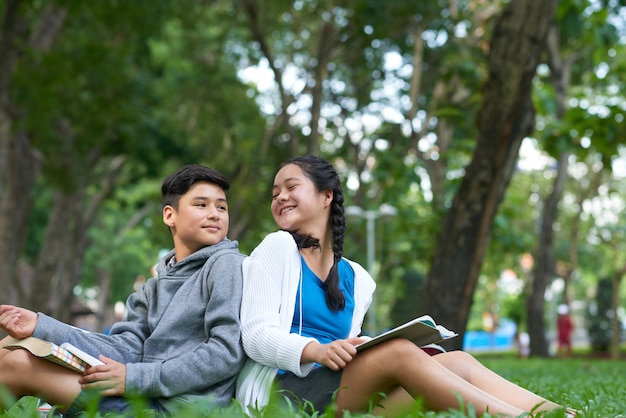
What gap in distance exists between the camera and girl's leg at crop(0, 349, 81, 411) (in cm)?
339

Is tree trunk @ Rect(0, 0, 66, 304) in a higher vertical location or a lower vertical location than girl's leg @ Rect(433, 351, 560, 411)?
higher

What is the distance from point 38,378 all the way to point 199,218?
91cm

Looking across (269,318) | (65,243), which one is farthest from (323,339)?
(65,243)

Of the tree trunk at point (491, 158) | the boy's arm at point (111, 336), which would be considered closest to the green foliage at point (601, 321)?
the tree trunk at point (491, 158)

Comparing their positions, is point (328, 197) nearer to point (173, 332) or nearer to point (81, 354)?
point (173, 332)

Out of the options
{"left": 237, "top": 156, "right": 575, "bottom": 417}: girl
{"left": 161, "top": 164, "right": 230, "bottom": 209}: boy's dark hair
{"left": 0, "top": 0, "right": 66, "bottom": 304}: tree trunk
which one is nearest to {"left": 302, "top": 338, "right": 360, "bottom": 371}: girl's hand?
{"left": 237, "top": 156, "right": 575, "bottom": 417}: girl

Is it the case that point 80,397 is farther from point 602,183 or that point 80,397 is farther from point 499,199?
point 602,183

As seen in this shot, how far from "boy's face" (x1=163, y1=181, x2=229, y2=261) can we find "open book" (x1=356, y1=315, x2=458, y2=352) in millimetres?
884

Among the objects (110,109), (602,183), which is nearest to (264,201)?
(110,109)

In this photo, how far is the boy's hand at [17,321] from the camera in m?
3.40

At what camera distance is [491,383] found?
11.4 ft

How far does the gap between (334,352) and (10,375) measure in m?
1.21

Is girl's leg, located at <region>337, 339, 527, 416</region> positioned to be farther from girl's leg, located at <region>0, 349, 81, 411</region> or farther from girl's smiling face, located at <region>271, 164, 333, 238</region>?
girl's leg, located at <region>0, 349, 81, 411</region>

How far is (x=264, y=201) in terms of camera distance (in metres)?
21.1
